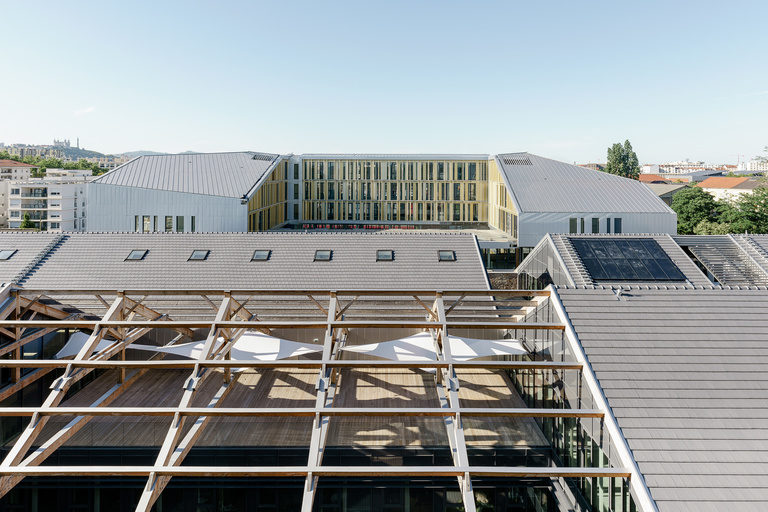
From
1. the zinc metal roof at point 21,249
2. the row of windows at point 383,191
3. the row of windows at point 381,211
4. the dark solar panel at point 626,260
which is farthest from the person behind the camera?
the row of windows at point 381,211

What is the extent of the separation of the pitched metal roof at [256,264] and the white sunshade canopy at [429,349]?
4.49 metres

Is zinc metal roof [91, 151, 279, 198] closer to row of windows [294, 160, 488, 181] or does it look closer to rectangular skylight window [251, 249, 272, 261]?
row of windows [294, 160, 488, 181]

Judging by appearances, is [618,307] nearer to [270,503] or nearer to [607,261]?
[607,261]

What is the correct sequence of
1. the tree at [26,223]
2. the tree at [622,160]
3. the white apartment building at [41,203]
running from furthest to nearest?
the tree at [622,160], the white apartment building at [41,203], the tree at [26,223]

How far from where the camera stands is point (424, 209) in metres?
59.2

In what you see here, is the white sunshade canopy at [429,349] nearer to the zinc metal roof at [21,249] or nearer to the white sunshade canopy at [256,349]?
the white sunshade canopy at [256,349]

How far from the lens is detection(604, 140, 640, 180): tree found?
9894 centimetres

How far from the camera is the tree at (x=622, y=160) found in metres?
98.9

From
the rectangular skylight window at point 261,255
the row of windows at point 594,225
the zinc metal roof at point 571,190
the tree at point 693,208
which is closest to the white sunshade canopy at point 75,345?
the rectangular skylight window at point 261,255

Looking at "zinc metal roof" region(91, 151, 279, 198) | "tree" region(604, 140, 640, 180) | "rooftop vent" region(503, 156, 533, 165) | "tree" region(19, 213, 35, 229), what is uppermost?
"tree" region(604, 140, 640, 180)

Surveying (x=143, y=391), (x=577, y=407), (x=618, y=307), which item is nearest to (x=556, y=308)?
(x=618, y=307)

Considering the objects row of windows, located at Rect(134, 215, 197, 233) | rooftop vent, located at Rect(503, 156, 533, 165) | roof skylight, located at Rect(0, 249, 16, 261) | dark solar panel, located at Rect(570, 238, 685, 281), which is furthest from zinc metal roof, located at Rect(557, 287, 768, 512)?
rooftop vent, located at Rect(503, 156, 533, 165)

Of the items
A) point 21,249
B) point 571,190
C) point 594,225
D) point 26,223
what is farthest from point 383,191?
point 26,223

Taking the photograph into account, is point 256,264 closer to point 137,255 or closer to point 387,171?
point 137,255
